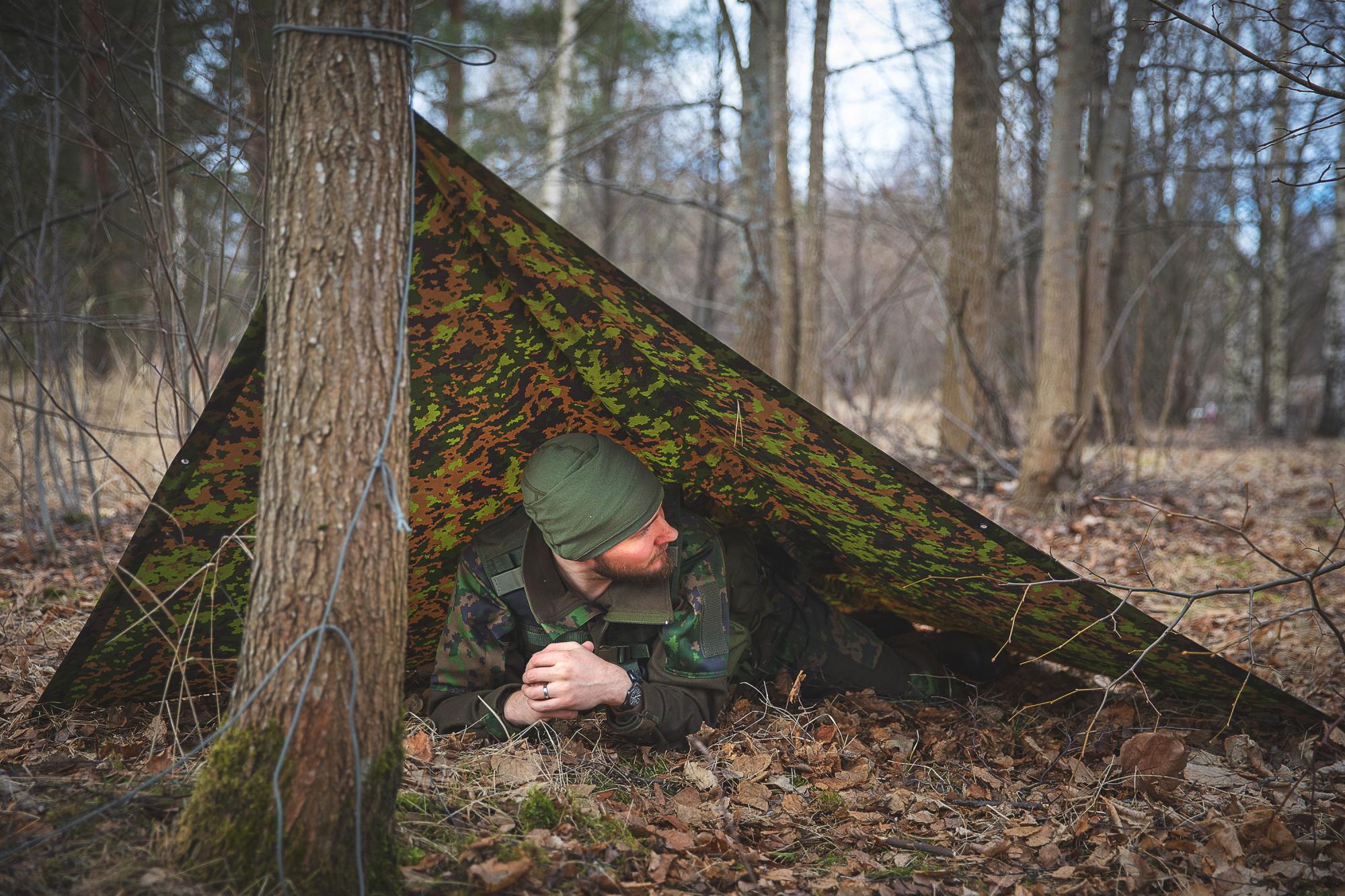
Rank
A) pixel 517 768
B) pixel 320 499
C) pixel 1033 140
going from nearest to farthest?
pixel 320 499, pixel 517 768, pixel 1033 140

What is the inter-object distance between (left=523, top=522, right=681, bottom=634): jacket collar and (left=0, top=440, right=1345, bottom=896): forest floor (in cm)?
37

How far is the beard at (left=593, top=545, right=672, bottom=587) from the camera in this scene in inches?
104

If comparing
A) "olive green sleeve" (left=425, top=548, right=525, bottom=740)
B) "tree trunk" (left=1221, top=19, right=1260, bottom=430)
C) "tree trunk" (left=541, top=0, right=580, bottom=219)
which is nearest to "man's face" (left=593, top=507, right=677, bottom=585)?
"olive green sleeve" (left=425, top=548, right=525, bottom=740)

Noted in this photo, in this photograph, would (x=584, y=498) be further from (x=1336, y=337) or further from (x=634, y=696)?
(x=1336, y=337)

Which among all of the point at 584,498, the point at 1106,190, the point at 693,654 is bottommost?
the point at 693,654

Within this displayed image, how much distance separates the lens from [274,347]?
1.69 metres

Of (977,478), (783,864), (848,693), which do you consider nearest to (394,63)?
(783,864)

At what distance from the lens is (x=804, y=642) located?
3350mm

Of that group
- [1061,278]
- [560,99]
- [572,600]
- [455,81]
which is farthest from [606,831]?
[455,81]

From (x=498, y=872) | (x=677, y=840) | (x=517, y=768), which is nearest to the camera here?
(x=498, y=872)

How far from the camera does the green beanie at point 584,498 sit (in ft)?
8.18

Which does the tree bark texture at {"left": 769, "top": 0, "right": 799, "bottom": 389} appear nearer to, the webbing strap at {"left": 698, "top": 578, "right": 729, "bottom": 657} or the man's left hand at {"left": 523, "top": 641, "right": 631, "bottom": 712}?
the webbing strap at {"left": 698, "top": 578, "right": 729, "bottom": 657}

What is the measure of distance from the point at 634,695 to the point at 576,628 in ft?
0.97

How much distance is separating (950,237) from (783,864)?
23.6 feet
